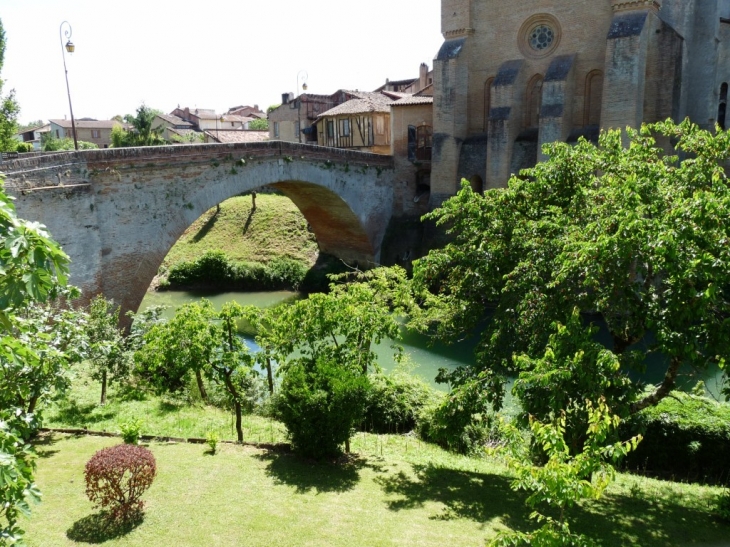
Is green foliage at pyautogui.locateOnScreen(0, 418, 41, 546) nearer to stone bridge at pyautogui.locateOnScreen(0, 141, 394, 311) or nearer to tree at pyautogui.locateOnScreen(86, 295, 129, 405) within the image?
tree at pyautogui.locateOnScreen(86, 295, 129, 405)

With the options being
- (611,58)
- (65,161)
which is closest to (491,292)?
(65,161)

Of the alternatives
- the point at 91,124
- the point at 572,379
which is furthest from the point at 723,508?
the point at 91,124

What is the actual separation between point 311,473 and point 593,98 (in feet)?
72.5

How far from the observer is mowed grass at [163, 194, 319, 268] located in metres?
33.2

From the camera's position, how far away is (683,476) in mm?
11711

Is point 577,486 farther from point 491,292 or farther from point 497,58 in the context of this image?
point 497,58

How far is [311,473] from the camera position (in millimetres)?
10188

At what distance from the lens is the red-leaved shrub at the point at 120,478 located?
7838 millimetres

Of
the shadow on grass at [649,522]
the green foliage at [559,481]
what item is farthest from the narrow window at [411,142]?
the green foliage at [559,481]

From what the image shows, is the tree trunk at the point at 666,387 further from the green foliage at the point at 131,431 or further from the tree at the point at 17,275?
the green foliage at the point at 131,431

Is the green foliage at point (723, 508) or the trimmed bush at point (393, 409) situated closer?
the green foliage at point (723, 508)

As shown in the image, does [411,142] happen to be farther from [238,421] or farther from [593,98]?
[238,421]

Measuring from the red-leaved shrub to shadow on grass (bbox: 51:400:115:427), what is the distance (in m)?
4.62

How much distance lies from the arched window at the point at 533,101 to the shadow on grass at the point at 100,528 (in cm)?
2463
